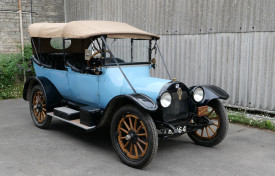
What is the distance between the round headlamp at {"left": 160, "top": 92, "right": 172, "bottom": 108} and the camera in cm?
406

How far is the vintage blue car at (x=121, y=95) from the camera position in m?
4.07

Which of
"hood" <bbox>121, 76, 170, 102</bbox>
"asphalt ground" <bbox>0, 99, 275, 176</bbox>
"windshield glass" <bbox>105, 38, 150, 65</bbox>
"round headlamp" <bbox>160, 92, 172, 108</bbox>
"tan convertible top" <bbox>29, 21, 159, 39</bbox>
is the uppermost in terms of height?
"tan convertible top" <bbox>29, 21, 159, 39</bbox>

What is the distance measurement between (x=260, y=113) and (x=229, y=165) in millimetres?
2837

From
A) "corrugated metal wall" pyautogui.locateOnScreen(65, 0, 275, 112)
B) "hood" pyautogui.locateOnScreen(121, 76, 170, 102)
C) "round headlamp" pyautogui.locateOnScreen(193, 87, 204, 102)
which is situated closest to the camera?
"hood" pyautogui.locateOnScreen(121, 76, 170, 102)

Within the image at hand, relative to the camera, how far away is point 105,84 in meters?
4.71

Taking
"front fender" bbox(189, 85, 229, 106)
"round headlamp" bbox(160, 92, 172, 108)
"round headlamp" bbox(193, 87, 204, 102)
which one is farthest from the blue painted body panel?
"front fender" bbox(189, 85, 229, 106)

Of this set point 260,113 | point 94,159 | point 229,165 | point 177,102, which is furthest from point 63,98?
point 260,113

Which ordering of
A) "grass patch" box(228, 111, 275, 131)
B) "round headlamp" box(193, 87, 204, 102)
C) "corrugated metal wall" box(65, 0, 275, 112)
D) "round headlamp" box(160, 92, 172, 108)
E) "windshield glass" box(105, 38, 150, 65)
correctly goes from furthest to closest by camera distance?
"corrugated metal wall" box(65, 0, 275, 112) → "grass patch" box(228, 111, 275, 131) → "windshield glass" box(105, 38, 150, 65) → "round headlamp" box(193, 87, 204, 102) → "round headlamp" box(160, 92, 172, 108)

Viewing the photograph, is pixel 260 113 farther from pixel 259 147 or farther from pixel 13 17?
pixel 13 17

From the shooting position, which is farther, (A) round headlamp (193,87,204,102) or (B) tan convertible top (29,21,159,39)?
(B) tan convertible top (29,21,159,39)

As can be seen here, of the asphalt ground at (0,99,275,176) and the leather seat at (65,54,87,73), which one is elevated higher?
the leather seat at (65,54,87,73)

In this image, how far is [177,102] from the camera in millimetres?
4398

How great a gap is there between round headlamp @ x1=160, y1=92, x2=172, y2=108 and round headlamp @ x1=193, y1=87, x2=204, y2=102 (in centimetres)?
58

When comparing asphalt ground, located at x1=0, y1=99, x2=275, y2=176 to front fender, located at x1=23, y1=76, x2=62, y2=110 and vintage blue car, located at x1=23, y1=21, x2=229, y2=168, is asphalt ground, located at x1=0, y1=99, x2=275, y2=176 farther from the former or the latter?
front fender, located at x1=23, y1=76, x2=62, y2=110
